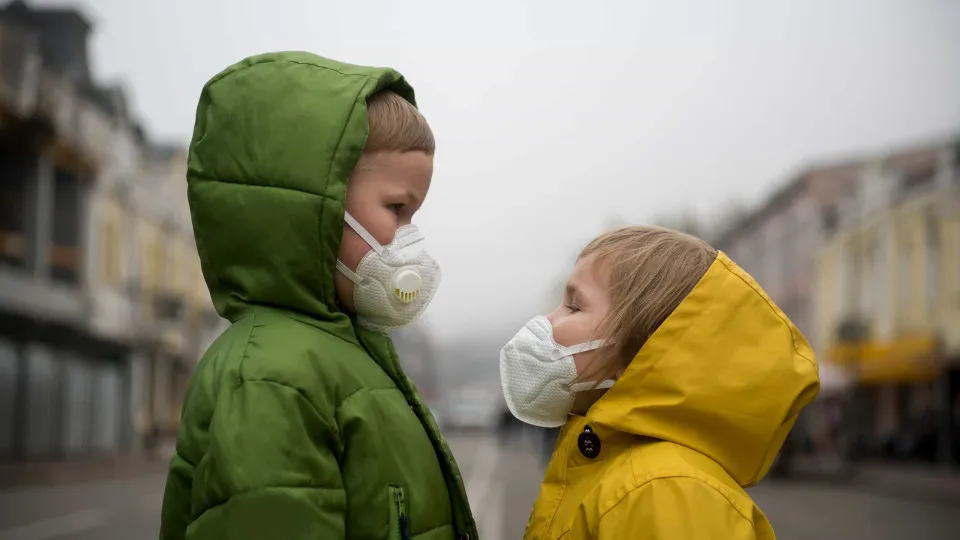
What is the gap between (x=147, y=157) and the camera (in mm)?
39375

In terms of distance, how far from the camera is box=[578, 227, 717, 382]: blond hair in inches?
93.7

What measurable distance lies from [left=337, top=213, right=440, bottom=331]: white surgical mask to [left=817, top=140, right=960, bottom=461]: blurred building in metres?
26.2

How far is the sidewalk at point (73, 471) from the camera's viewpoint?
68.4 ft

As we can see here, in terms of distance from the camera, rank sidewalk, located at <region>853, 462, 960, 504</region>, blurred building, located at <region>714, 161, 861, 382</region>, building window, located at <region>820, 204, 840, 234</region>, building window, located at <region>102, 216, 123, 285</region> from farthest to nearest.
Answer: blurred building, located at <region>714, 161, 861, 382</region> → building window, located at <region>820, 204, 840, 234</region> → building window, located at <region>102, 216, 123, 285</region> → sidewalk, located at <region>853, 462, 960, 504</region>

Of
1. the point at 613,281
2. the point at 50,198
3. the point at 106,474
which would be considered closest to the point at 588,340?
the point at 613,281

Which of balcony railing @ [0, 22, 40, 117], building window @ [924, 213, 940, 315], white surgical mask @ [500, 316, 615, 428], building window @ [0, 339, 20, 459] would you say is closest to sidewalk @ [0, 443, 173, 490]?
building window @ [0, 339, 20, 459]

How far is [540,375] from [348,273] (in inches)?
19.4

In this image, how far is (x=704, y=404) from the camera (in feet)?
7.36

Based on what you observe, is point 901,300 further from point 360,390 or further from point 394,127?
point 360,390

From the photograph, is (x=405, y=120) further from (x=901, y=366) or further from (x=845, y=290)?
(x=845, y=290)

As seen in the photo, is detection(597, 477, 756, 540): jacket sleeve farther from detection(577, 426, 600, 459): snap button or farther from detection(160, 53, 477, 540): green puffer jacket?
detection(160, 53, 477, 540): green puffer jacket

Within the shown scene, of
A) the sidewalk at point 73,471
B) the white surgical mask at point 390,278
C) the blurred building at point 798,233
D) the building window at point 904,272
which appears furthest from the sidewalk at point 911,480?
the white surgical mask at point 390,278

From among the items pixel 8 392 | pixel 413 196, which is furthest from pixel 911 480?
pixel 413 196

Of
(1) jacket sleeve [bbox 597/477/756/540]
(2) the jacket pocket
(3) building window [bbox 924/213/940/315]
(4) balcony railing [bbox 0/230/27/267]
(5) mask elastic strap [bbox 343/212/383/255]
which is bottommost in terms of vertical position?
(4) balcony railing [bbox 0/230/27/267]
